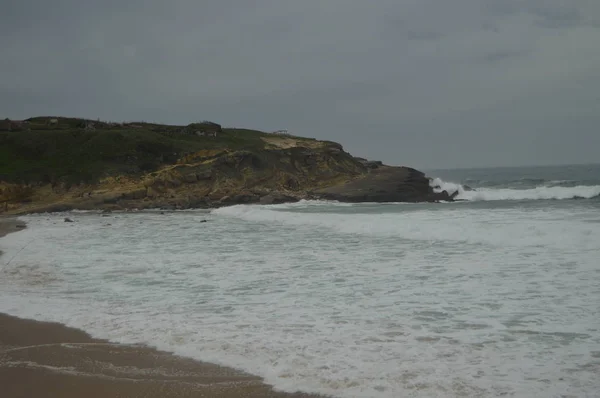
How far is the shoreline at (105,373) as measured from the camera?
4867 millimetres

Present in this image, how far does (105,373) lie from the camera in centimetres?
537

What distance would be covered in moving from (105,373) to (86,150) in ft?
146

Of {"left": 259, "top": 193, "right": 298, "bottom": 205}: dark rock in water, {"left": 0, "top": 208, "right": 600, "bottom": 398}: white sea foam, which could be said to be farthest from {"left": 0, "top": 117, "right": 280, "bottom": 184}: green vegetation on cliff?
{"left": 0, "top": 208, "right": 600, "bottom": 398}: white sea foam

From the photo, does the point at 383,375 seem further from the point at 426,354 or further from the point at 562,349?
the point at 562,349

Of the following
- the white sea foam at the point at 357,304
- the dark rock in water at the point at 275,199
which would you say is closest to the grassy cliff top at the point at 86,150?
the dark rock in water at the point at 275,199

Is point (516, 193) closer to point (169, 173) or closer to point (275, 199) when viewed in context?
point (275, 199)

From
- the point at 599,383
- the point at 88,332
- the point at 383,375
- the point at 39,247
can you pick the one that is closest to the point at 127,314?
the point at 88,332

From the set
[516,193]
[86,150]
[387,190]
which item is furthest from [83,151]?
[516,193]

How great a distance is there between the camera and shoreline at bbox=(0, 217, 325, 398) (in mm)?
4867

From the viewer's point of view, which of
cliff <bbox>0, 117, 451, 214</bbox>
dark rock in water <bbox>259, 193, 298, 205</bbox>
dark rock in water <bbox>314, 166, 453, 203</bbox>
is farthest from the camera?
dark rock in water <bbox>314, 166, 453, 203</bbox>

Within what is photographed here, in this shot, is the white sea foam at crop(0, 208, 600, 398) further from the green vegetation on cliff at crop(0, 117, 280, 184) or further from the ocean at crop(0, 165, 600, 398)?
the green vegetation on cliff at crop(0, 117, 280, 184)

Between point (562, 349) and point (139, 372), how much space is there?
4.70m

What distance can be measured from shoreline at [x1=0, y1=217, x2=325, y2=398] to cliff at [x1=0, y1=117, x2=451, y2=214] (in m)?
31.1

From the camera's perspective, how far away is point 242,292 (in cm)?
909
